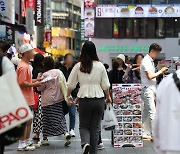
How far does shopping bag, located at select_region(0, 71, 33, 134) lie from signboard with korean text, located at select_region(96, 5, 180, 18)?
39.4 metres

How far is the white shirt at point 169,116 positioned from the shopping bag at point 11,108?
106 centimetres

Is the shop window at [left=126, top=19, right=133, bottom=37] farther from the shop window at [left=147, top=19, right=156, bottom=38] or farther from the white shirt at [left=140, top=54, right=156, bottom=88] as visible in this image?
the white shirt at [left=140, top=54, right=156, bottom=88]

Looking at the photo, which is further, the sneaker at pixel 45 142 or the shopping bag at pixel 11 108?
the sneaker at pixel 45 142

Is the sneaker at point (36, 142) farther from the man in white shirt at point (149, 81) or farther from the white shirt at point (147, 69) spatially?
the white shirt at point (147, 69)

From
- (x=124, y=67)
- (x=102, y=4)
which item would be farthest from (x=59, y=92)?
(x=102, y=4)

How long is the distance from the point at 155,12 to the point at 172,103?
132 feet

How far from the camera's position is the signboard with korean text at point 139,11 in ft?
141

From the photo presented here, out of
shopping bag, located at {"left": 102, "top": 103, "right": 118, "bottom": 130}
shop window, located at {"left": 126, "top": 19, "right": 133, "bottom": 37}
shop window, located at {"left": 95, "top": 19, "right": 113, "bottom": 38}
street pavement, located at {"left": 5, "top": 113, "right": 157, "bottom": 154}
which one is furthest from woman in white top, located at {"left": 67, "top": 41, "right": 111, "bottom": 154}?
shop window, located at {"left": 126, "top": 19, "right": 133, "bottom": 37}

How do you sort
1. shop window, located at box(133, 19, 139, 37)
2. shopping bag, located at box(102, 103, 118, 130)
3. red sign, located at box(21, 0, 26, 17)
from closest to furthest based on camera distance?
shopping bag, located at box(102, 103, 118, 130)
red sign, located at box(21, 0, 26, 17)
shop window, located at box(133, 19, 139, 37)

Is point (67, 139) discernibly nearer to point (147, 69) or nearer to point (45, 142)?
point (45, 142)

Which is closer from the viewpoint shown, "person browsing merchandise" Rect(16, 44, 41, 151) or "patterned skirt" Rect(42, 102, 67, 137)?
"person browsing merchandise" Rect(16, 44, 41, 151)

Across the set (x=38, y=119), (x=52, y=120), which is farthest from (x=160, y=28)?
(x=52, y=120)

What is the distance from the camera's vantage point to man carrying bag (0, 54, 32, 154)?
3.95 m

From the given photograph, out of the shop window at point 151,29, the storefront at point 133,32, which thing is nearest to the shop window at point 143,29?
the storefront at point 133,32
